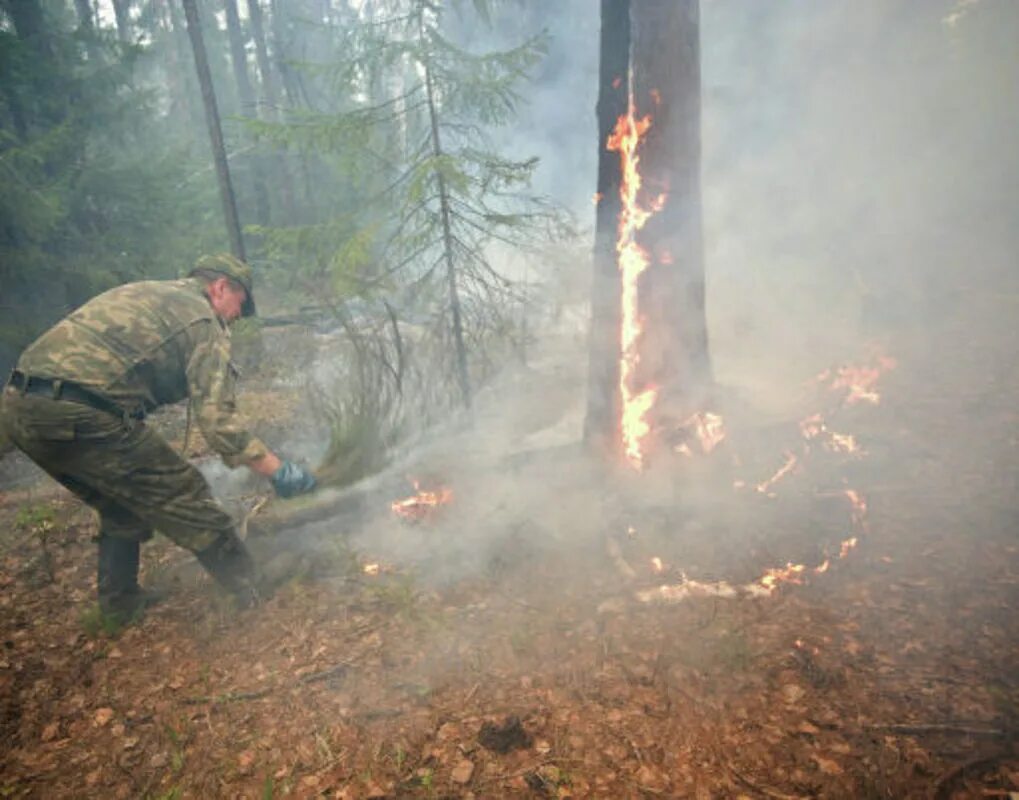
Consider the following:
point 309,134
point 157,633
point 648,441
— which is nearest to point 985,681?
point 648,441

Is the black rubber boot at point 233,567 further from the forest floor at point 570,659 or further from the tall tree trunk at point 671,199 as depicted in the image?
the tall tree trunk at point 671,199

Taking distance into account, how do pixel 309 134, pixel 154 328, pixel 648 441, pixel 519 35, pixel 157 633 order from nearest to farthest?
1. pixel 154 328
2. pixel 157 633
3. pixel 648 441
4. pixel 309 134
5. pixel 519 35

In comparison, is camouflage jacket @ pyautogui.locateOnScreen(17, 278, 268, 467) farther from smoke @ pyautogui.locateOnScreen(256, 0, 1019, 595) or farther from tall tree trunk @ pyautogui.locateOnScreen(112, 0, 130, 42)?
tall tree trunk @ pyautogui.locateOnScreen(112, 0, 130, 42)

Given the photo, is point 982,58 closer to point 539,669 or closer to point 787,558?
point 787,558

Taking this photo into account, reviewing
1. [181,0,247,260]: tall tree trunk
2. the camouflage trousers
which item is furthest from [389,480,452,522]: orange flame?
[181,0,247,260]: tall tree trunk

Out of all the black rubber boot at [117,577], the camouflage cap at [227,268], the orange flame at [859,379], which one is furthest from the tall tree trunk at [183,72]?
the orange flame at [859,379]

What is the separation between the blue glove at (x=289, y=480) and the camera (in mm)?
3781

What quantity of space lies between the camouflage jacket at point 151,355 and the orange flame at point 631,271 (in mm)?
3030

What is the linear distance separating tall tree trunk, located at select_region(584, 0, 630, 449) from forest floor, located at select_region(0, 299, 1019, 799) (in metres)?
0.78

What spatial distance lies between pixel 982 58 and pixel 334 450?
11144 mm

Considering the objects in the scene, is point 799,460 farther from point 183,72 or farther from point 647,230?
point 183,72

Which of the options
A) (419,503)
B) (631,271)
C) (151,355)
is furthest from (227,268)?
(631,271)

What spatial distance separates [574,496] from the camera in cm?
519

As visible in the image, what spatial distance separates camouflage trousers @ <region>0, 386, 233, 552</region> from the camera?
3414 millimetres
